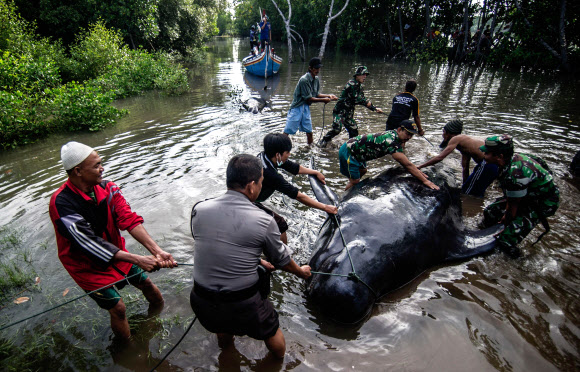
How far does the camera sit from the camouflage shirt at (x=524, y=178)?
314 cm

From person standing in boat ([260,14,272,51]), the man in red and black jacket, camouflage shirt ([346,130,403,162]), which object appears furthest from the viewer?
person standing in boat ([260,14,272,51])

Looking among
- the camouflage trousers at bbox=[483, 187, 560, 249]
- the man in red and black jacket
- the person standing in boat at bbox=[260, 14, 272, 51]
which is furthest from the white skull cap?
the person standing in boat at bbox=[260, 14, 272, 51]

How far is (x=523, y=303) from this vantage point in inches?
112

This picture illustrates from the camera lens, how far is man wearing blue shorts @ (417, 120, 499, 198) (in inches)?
174

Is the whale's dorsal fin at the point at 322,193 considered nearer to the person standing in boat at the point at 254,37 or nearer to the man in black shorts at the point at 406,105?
the man in black shorts at the point at 406,105

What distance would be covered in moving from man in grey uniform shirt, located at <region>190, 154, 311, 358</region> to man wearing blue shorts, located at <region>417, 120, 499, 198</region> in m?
3.41

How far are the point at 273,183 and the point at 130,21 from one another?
18577 millimetres

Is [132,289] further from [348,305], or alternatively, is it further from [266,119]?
[266,119]

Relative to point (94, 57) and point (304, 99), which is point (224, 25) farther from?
point (304, 99)

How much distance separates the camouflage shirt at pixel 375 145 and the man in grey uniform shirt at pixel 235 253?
280 cm

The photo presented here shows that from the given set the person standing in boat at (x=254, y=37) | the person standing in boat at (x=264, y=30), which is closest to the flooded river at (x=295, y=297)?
the person standing in boat at (x=264, y=30)

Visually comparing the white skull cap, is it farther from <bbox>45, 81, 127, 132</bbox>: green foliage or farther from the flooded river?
<bbox>45, 81, 127, 132</bbox>: green foliage

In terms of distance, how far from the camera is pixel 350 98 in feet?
20.9

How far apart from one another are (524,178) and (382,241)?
1.82 meters
